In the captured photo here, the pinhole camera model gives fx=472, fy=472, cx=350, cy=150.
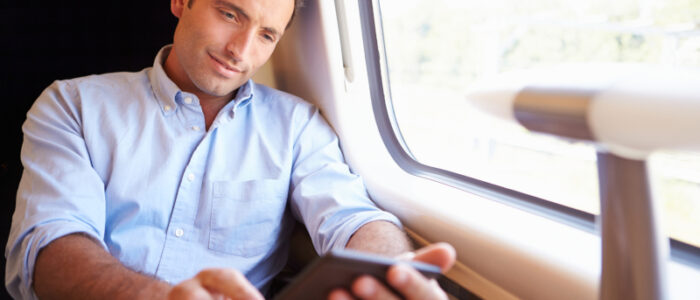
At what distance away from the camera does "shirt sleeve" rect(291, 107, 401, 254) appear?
3.90ft

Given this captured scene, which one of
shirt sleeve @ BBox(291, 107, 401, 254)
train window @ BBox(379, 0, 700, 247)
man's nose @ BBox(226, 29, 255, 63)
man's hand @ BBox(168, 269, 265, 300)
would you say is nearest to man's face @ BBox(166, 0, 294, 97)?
man's nose @ BBox(226, 29, 255, 63)

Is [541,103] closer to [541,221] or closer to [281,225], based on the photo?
[541,221]

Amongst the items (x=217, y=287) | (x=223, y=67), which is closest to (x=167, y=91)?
(x=223, y=67)

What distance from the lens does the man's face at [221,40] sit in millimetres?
1284

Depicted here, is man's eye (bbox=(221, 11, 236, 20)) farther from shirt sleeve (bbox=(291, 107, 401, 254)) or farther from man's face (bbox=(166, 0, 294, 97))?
shirt sleeve (bbox=(291, 107, 401, 254))

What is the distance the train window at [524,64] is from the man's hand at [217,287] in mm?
344

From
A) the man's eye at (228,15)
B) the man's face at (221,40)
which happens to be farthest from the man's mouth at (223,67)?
the man's eye at (228,15)

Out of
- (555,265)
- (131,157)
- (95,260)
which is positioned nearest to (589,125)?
(555,265)

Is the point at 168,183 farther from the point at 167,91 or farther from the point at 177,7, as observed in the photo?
the point at 177,7

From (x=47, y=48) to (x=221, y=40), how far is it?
49cm

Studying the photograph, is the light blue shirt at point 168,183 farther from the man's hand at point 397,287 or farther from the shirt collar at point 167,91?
the man's hand at point 397,287

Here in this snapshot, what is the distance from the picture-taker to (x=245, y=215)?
125cm

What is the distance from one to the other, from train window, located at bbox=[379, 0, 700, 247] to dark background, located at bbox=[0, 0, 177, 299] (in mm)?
790

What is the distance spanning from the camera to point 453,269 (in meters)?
1.07
